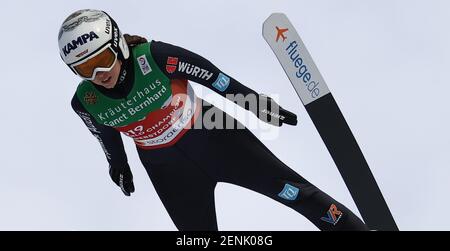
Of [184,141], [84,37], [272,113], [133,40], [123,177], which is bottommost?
[123,177]

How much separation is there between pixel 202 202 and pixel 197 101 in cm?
61

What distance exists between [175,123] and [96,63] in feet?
2.20

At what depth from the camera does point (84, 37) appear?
5.02m

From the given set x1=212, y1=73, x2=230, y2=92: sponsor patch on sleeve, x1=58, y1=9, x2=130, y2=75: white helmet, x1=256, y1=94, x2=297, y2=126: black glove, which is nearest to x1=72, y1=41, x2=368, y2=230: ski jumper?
x1=212, y1=73, x2=230, y2=92: sponsor patch on sleeve

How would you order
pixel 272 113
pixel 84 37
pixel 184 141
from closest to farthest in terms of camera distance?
pixel 84 37
pixel 272 113
pixel 184 141

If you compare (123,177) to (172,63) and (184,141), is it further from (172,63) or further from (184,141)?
(172,63)

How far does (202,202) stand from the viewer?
18.1 ft

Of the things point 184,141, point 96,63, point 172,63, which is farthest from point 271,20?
point 96,63

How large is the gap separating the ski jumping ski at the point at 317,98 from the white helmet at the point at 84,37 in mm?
1140

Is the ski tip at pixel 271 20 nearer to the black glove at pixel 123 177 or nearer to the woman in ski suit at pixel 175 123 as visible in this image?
the woman in ski suit at pixel 175 123

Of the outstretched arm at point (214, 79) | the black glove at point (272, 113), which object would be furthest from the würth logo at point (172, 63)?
the black glove at point (272, 113)

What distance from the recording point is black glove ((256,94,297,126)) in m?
5.23

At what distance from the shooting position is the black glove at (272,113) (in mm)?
5230
